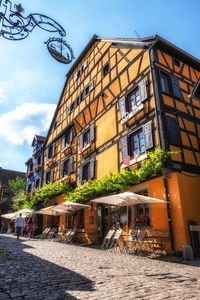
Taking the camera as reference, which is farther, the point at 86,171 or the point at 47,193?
the point at 47,193

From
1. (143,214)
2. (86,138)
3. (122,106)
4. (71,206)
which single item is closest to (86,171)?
(86,138)

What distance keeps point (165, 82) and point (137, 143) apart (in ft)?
9.88

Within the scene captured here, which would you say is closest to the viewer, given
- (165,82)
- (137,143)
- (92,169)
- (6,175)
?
(137,143)

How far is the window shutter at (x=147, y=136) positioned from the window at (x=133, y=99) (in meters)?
1.49

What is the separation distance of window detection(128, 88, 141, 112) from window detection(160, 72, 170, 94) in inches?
46.8

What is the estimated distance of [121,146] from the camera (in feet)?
33.3

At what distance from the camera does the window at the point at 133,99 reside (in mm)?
10055

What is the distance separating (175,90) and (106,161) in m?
4.70

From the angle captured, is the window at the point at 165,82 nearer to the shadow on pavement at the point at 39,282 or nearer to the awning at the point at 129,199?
the awning at the point at 129,199

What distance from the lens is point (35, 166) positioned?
23.2 metres

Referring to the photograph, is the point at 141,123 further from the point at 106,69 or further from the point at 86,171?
the point at 106,69

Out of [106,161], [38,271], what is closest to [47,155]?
[106,161]

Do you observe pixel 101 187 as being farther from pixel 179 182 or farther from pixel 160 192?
pixel 179 182

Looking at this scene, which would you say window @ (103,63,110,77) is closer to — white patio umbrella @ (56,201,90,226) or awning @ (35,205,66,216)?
white patio umbrella @ (56,201,90,226)
